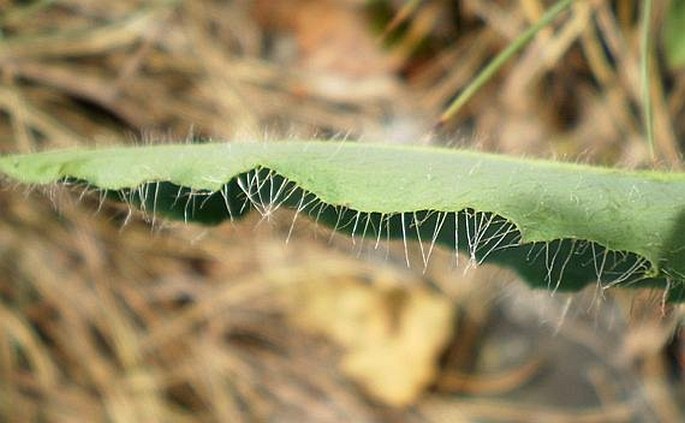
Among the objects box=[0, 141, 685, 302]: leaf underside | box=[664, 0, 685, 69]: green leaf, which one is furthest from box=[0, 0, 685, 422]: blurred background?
box=[0, 141, 685, 302]: leaf underside

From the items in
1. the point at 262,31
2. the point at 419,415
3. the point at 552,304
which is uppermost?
the point at 262,31

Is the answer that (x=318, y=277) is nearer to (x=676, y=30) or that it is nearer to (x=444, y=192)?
(x=676, y=30)

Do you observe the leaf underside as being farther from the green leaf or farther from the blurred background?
the blurred background

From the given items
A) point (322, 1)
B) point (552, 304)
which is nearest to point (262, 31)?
point (322, 1)

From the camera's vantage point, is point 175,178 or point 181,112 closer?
point 175,178

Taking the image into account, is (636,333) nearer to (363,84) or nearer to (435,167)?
(363,84)

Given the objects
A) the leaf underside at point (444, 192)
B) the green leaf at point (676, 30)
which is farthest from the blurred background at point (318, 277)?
the leaf underside at point (444, 192)

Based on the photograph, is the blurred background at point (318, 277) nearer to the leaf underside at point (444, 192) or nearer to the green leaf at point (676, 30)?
the green leaf at point (676, 30)

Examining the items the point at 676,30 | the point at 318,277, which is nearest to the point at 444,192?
the point at 676,30
